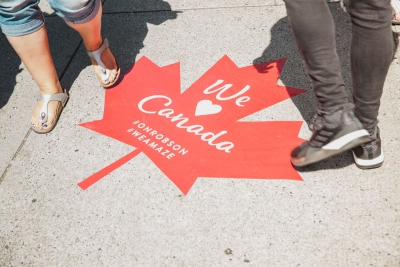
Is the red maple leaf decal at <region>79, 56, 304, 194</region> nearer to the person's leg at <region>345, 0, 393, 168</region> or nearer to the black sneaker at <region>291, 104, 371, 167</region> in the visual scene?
the black sneaker at <region>291, 104, 371, 167</region>

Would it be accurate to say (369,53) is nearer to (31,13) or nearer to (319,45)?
(319,45)

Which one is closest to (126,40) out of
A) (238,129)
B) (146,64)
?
(146,64)

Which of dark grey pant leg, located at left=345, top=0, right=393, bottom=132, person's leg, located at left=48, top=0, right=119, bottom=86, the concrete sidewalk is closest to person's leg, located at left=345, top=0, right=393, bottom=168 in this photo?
dark grey pant leg, located at left=345, top=0, right=393, bottom=132

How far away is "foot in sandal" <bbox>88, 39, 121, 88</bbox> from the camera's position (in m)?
2.68

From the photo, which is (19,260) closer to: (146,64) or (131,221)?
(131,221)

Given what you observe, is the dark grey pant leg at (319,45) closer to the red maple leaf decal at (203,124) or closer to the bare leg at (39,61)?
the red maple leaf decal at (203,124)

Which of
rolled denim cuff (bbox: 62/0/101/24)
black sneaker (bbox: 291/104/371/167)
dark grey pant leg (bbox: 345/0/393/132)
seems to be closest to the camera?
dark grey pant leg (bbox: 345/0/393/132)

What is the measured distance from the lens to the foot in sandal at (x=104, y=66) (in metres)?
2.68

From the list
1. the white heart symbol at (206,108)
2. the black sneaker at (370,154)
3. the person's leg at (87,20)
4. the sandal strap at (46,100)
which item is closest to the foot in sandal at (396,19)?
the black sneaker at (370,154)

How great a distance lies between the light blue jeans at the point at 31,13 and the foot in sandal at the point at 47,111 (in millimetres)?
408

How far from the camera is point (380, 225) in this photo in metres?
1.77

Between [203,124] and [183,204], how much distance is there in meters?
0.55

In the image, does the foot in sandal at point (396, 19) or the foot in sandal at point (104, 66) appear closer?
the foot in sandal at point (104, 66)

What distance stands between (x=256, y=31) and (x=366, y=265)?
1.88 meters
